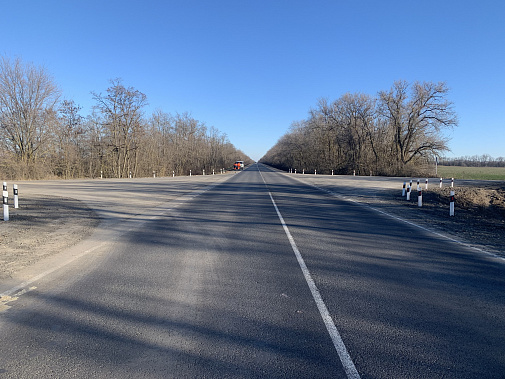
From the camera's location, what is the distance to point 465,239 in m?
8.68

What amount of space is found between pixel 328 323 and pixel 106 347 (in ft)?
8.13

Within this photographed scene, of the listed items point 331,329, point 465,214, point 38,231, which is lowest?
point 331,329

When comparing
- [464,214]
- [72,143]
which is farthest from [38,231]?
[72,143]

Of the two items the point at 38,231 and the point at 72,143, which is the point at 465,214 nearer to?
the point at 38,231

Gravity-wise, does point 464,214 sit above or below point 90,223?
above

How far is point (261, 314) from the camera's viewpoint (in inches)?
160

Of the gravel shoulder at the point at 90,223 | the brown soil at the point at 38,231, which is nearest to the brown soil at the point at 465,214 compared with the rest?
the gravel shoulder at the point at 90,223

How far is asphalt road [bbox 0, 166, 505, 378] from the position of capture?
3.05 metres

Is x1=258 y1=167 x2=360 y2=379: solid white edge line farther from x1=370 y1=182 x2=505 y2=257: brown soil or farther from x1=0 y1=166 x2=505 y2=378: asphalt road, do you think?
x1=370 y1=182 x2=505 y2=257: brown soil

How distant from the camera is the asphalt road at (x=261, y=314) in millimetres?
3047

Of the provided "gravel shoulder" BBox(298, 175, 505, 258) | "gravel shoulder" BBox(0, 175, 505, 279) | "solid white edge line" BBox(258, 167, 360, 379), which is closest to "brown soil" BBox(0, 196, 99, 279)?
"gravel shoulder" BBox(0, 175, 505, 279)

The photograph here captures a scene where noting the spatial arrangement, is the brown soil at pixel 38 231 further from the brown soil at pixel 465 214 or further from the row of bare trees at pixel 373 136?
the row of bare trees at pixel 373 136

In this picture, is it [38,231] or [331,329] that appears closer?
[331,329]

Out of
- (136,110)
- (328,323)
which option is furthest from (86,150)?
(328,323)
